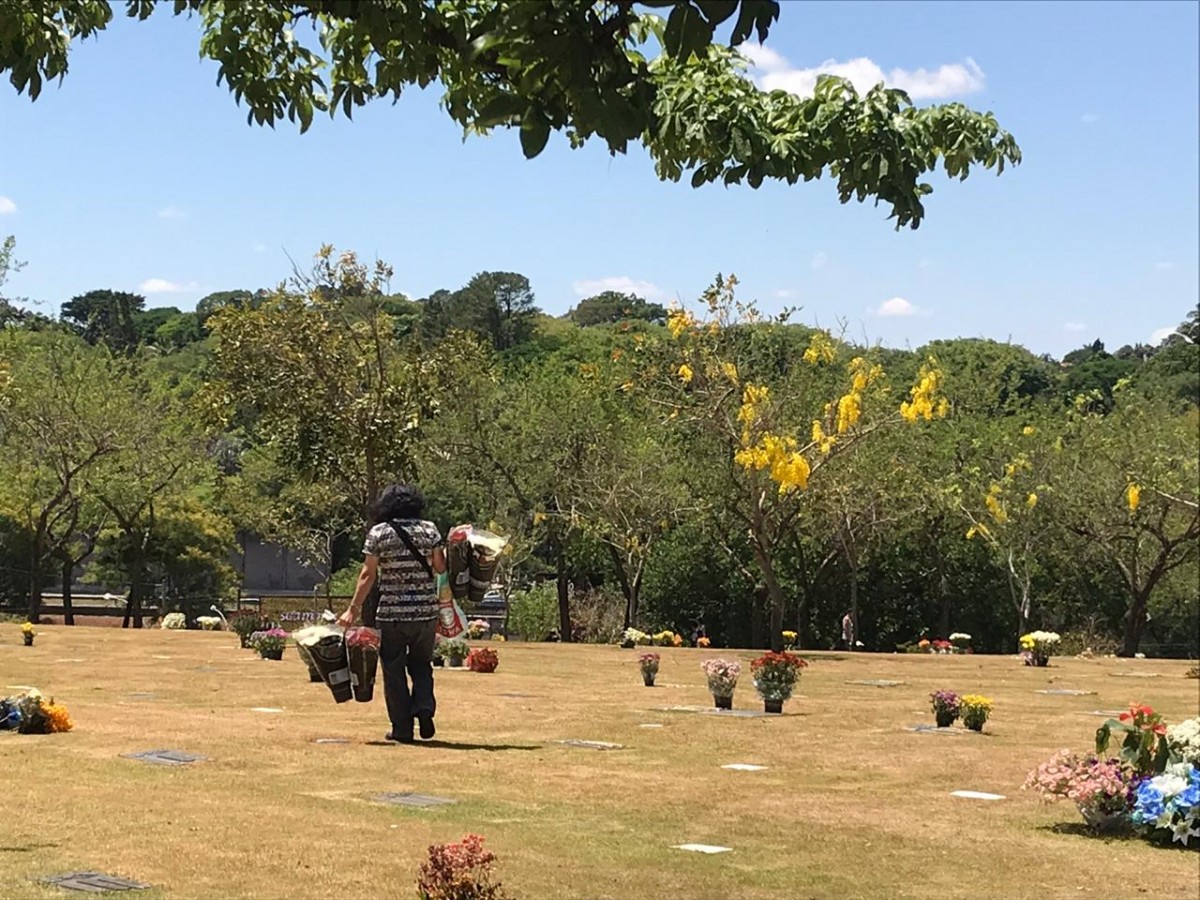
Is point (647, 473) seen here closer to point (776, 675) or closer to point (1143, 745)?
point (776, 675)

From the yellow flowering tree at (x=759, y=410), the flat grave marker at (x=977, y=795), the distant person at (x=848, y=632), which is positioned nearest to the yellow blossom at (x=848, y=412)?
the yellow flowering tree at (x=759, y=410)

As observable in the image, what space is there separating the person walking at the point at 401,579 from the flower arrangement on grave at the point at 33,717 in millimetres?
2390

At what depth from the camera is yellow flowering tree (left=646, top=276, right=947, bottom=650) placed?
1227 inches

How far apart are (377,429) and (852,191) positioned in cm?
2475

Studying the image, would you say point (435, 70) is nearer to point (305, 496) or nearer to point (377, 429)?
point (377, 429)

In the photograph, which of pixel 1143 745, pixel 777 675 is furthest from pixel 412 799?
pixel 777 675

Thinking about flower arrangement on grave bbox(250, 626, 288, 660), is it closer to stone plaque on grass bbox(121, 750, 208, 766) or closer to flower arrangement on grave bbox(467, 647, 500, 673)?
flower arrangement on grave bbox(467, 647, 500, 673)

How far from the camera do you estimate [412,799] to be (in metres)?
9.23

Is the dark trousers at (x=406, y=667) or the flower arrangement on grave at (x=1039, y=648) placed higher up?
the dark trousers at (x=406, y=667)

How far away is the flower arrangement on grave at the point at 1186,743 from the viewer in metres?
8.95

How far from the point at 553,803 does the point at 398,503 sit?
3011 millimetres

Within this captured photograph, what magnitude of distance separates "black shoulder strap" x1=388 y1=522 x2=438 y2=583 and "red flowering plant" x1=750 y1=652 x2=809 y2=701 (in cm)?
542

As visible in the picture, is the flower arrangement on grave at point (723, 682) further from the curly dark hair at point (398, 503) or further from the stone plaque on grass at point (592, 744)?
the curly dark hair at point (398, 503)

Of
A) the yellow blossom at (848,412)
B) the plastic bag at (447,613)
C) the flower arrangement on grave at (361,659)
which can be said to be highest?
the yellow blossom at (848,412)
